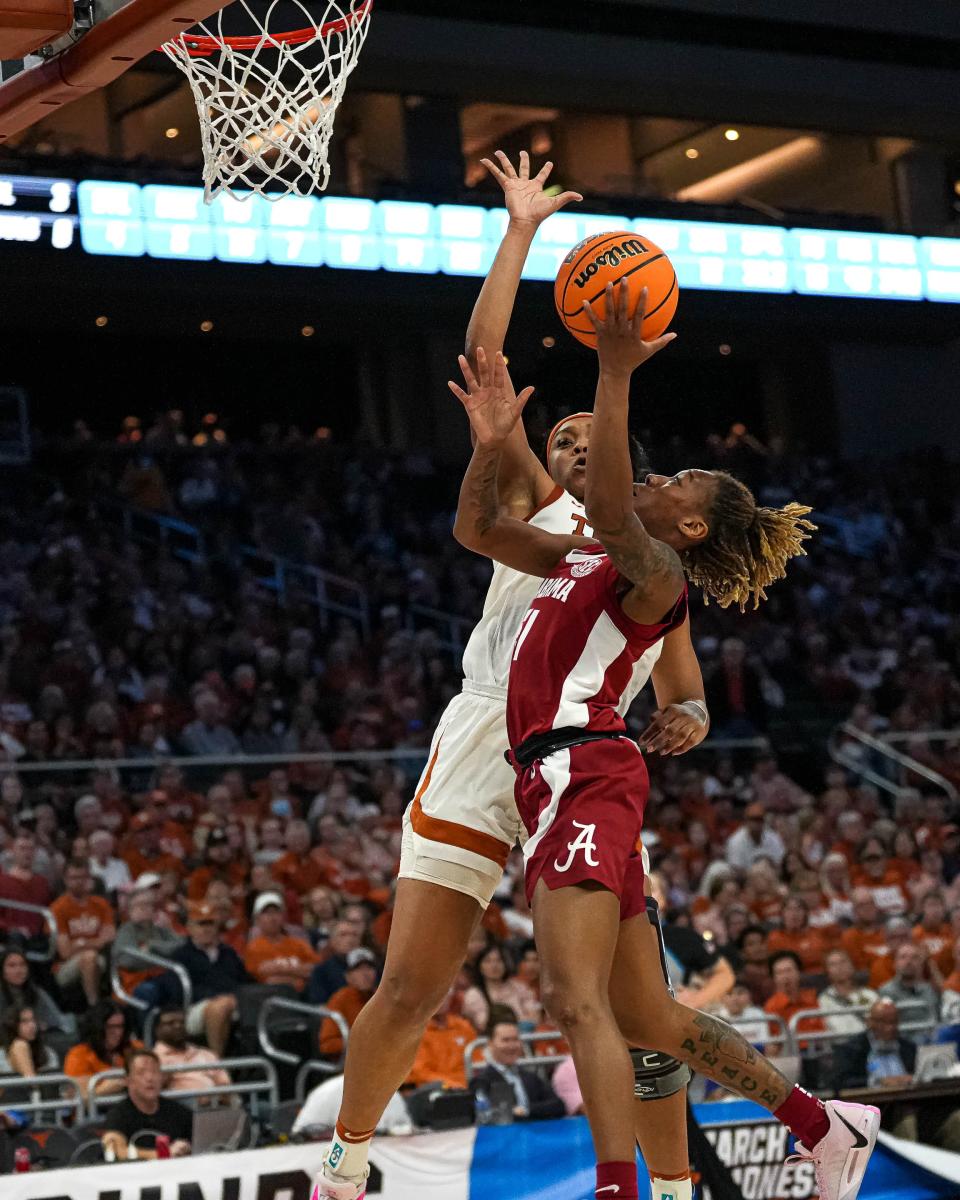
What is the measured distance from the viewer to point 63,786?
12258 mm

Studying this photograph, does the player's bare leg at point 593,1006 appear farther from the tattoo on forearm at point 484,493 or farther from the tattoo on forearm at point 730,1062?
the tattoo on forearm at point 484,493

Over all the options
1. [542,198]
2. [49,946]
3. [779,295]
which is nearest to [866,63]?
[779,295]

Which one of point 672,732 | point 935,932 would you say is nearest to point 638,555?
point 672,732

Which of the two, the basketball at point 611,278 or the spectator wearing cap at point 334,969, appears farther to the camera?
the spectator wearing cap at point 334,969

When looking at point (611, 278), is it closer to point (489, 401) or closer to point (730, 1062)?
point (489, 401)

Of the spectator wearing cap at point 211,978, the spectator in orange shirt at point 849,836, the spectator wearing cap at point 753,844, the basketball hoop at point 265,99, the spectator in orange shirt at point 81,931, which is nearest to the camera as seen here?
the basketball hoop at point 265,99

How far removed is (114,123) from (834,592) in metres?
9.16

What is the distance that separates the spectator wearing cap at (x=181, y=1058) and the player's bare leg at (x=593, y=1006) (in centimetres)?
454

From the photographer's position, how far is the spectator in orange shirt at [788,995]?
10000 millimetres

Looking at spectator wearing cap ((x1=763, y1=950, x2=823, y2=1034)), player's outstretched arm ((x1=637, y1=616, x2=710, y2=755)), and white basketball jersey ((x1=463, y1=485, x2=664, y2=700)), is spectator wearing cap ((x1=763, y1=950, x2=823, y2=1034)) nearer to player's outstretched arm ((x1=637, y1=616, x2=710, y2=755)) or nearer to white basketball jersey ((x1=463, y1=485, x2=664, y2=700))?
player's outstretched arm ((x1=637, y1=616, x2=710, y2=755))

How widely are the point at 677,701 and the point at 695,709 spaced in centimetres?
10

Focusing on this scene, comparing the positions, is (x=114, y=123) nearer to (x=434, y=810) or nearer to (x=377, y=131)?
(x=377, y=131)

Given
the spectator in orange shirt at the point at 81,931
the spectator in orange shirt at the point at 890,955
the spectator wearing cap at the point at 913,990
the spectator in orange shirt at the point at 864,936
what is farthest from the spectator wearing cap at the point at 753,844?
the spectator in orange shirt at the point at 81,931

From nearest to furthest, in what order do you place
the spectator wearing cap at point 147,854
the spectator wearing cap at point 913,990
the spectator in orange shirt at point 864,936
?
1. the spectator wearing cap at point 913,990
2. the spectator wearing cap at point 147,854
3. the spectator in orange shirt at point 864,936
